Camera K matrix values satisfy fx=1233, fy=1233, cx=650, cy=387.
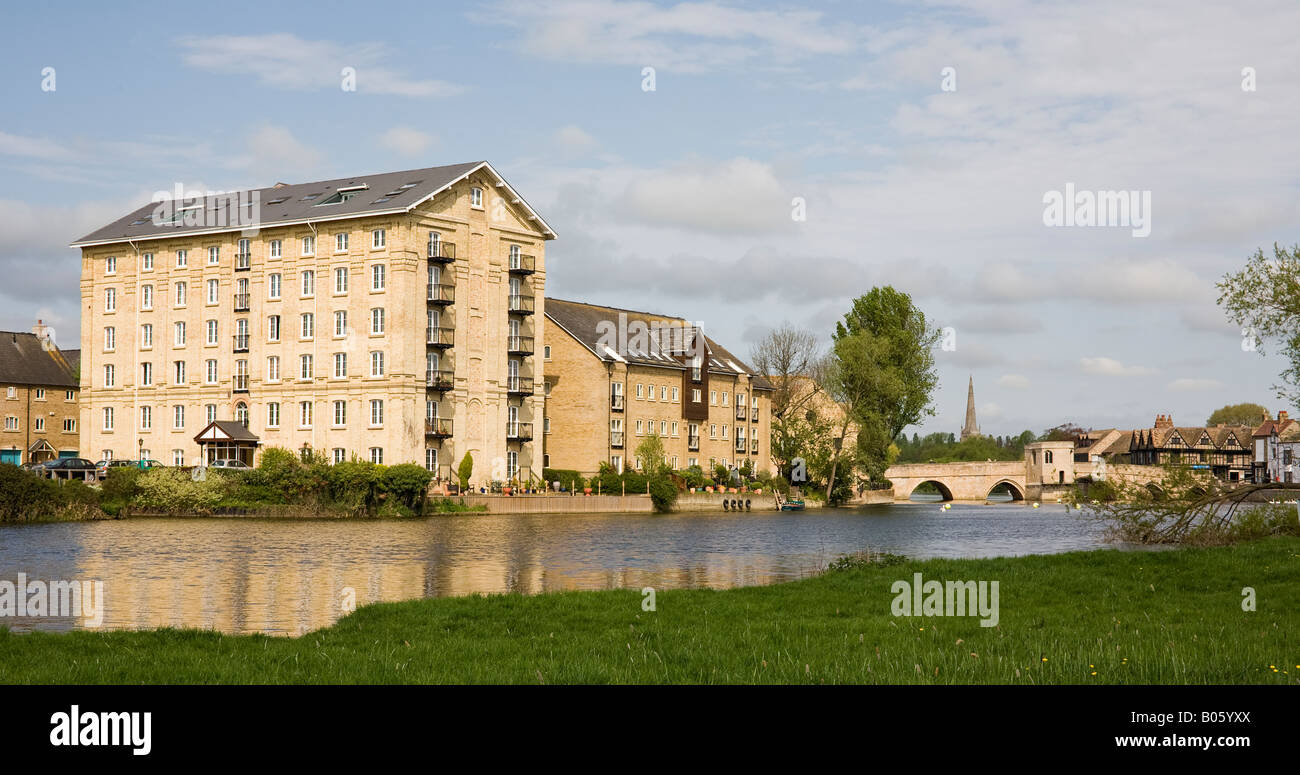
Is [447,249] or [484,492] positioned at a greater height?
[447,249]

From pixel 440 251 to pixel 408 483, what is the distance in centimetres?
1819

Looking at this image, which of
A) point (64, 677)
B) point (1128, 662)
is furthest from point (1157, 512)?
point (64, 677)

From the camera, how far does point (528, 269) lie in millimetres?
85750

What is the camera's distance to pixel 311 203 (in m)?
83.1

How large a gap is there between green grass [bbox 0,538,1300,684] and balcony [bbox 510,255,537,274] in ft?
216

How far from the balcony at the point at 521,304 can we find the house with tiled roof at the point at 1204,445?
113m

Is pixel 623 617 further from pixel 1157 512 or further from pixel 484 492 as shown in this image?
pixel 484 492

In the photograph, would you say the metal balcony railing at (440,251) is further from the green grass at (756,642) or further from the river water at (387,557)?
the green grass at (756,642)

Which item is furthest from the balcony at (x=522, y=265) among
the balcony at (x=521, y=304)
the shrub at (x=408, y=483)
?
the shrub at (x=408, y=483)

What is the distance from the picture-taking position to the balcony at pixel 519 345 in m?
85.1

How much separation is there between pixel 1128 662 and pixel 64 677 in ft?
32.3

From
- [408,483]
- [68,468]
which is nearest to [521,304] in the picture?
[408,483]

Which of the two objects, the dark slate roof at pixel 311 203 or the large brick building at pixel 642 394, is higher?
the dark slate roof at pixel 311 203
